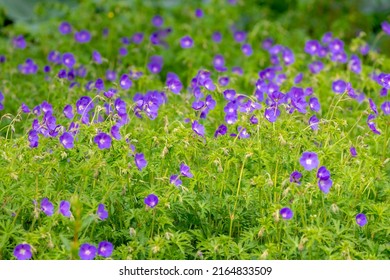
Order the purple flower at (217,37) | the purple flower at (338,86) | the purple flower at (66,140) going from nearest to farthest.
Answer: the purple flower at (66,140), the purple flower at (338,86), the purple flower at (217,37)

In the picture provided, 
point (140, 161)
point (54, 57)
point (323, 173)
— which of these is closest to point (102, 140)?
point (140, 161)

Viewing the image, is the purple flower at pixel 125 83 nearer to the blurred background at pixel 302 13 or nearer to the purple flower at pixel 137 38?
the purple flower at pixel 137 38

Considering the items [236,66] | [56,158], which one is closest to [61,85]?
[56,158]

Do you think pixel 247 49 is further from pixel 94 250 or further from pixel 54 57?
pixel 94 250

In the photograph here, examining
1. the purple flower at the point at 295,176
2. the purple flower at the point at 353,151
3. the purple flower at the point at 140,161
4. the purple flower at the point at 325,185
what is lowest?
the purple flower at the point at 325,185

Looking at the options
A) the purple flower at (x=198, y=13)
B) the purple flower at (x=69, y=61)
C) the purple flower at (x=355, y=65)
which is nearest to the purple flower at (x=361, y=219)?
the purple flower at (x=355, y=65)

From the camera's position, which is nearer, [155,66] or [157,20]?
[155,66]
